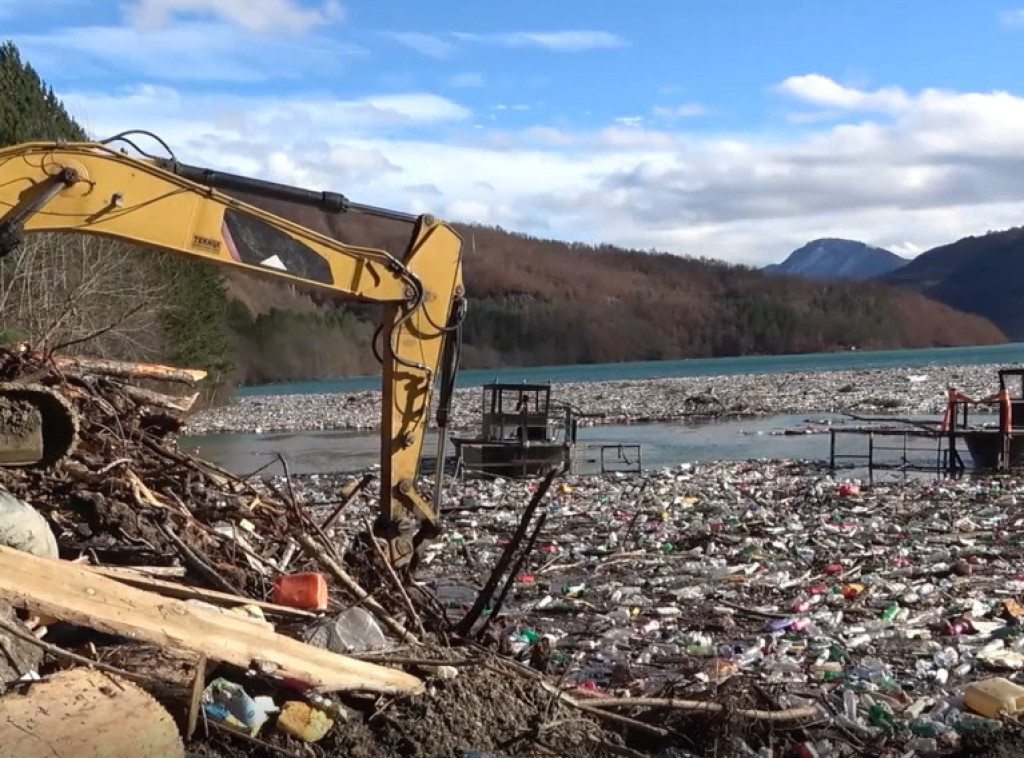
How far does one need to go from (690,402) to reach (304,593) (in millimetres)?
48907

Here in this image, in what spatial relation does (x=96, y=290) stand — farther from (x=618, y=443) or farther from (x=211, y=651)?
(x=211, y=651)

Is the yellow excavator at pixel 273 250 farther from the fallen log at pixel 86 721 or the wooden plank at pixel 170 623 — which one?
the fallen log at pixel 86 721

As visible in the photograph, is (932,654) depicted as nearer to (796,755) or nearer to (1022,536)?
(796,755)

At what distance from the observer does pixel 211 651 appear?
549 cm

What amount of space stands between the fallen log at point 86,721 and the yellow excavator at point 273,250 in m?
2.45

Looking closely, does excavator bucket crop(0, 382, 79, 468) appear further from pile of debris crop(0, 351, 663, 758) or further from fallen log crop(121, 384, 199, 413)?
fallen log crop(121, 384, 199, 413)

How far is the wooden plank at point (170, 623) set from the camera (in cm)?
541

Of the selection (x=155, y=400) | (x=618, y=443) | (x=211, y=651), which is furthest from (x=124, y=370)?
(x=618, y=443)

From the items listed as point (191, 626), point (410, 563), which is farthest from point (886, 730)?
point (191, 626)

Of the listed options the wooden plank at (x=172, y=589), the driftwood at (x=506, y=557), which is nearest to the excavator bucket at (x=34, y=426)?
the wooden plank at (x=172, y=589)

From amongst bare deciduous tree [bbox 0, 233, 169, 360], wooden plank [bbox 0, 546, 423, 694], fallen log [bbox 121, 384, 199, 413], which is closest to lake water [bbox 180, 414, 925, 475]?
bare deciduous tree [bbox 0, 233, 169, 360]

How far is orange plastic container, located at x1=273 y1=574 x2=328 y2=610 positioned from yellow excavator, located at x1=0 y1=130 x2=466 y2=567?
113cm

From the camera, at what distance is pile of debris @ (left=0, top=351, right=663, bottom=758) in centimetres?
495

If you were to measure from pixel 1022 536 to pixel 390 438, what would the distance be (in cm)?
847
